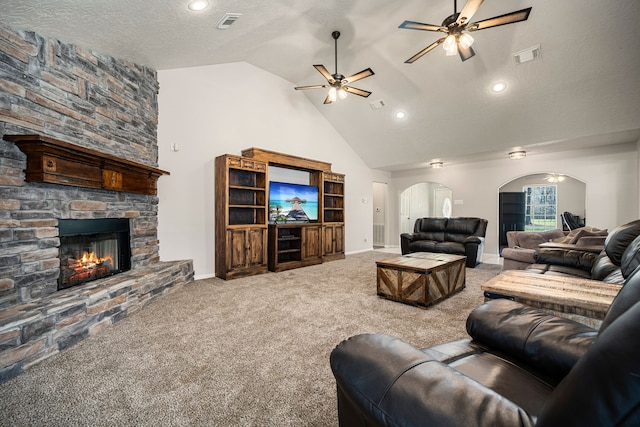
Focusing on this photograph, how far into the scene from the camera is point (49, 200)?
253 cm

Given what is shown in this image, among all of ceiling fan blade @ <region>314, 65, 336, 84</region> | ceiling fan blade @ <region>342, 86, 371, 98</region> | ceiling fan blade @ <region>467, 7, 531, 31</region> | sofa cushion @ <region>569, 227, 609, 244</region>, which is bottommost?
sofa cushion @ <region>569, 227, 609, 244</region>

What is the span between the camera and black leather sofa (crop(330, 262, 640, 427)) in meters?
0.47

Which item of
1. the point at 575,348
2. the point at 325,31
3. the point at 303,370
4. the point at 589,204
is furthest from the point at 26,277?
the point at 589,204

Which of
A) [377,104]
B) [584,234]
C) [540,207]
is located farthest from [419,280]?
[540,207]

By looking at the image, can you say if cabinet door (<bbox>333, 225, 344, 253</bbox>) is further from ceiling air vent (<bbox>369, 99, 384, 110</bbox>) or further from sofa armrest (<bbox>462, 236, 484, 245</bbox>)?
ceiling air vent (<bbox>369, 99, 384, 110</bbox>)

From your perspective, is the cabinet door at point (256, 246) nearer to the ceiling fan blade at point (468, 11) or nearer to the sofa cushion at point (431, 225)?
the sofa cushion at point (431, 225)

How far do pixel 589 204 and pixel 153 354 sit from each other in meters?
7.45

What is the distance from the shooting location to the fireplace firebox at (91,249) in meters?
2.69

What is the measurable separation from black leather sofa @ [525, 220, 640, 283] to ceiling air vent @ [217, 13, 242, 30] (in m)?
4.09

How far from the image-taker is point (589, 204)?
216 inches

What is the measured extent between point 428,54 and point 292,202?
11.2 ft

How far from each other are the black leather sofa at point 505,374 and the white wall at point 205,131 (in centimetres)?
399

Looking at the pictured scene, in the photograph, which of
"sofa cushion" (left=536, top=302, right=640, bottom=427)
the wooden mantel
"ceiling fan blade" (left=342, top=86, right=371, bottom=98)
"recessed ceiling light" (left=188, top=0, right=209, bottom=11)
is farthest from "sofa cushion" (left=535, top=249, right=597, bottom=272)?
the wooden mantel

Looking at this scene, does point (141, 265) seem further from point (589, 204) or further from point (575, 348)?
point (589, 204)
